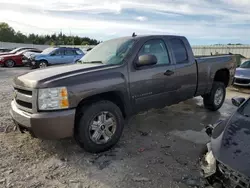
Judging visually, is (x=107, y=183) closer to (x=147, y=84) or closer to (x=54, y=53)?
(x=147, y=84)

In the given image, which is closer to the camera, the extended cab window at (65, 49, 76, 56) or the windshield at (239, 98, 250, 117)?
the windshield at (239, 98, 250, 117)

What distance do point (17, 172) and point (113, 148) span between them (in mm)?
1488

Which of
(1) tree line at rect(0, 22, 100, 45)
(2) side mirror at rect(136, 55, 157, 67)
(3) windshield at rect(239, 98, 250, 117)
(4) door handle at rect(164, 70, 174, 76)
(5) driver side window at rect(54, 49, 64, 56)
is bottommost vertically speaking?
(3) windshield at rect(239, 98, 250, 117)

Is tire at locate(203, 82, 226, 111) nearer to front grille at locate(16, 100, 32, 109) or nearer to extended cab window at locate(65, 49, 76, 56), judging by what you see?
front grille at locate(16, 100, 32, 109)

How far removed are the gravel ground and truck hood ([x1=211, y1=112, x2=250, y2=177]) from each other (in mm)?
790

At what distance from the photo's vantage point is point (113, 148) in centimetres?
397

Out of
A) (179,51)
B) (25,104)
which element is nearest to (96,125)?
(25,104)

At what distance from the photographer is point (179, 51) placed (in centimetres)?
503

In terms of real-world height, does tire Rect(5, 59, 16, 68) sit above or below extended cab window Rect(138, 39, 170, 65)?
below

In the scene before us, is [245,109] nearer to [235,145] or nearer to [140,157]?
[235,145]

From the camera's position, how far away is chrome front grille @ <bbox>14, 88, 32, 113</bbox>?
11.1ft

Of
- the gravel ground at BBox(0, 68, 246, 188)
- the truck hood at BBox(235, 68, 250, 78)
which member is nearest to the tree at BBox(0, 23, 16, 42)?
the truck hood at BBox(235, 68, 250, 78)

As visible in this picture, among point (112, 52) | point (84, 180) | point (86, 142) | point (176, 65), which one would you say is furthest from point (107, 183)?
point (176, 65)

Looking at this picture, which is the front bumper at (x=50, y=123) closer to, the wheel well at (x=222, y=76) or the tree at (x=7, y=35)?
the wheel well at (x=222, y=76)
